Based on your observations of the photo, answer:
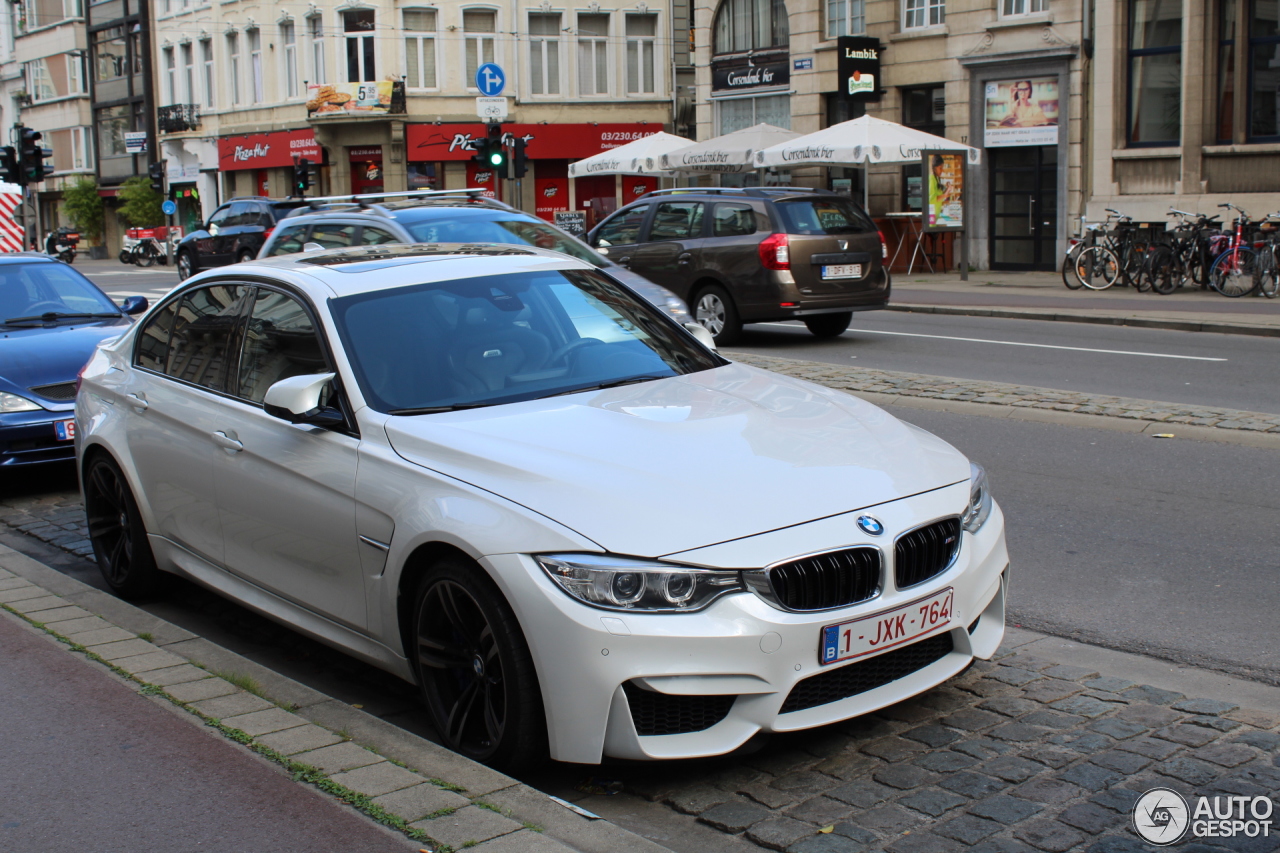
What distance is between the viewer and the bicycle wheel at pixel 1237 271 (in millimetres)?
19922

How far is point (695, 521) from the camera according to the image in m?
3.69

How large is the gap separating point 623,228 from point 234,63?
40535 millimetres

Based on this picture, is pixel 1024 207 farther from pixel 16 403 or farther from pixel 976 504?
pixel 976 504

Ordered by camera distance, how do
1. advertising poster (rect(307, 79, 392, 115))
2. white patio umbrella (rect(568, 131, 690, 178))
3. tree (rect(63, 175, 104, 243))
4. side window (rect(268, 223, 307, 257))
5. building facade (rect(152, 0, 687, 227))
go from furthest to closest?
tree (rect(63, 175, 104, 243)) → building facade (rect(152, 0, 687, 227)) → advertising poster (rect(307, 79, 392, 115)) → white patio umbrella (rect(568, 131, 690, 178)) → side window (rect(268, 223, 307, 257))

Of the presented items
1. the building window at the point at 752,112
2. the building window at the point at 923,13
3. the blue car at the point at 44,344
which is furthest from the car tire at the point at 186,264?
the blue car at the point at 44,344

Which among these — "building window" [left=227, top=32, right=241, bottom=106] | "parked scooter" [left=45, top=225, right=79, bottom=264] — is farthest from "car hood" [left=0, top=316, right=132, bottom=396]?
"building window" [left=227, top=32, right=241, bottom=106]

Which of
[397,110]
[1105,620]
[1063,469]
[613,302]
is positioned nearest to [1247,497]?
[1063,469]

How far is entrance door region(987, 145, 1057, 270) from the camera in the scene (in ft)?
88.8

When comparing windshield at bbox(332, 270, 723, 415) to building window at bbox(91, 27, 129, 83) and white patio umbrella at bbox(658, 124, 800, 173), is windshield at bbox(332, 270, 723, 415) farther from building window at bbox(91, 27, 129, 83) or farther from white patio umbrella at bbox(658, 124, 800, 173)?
building window at bbox(91, 27, 129, 83)

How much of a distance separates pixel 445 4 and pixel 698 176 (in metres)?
14.4

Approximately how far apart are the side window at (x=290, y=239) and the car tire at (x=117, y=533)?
25.4 feet

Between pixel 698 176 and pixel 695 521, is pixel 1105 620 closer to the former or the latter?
pixel 695 521

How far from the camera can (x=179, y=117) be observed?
54844mm

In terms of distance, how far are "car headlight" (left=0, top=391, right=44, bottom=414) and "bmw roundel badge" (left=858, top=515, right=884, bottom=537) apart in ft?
20.7
